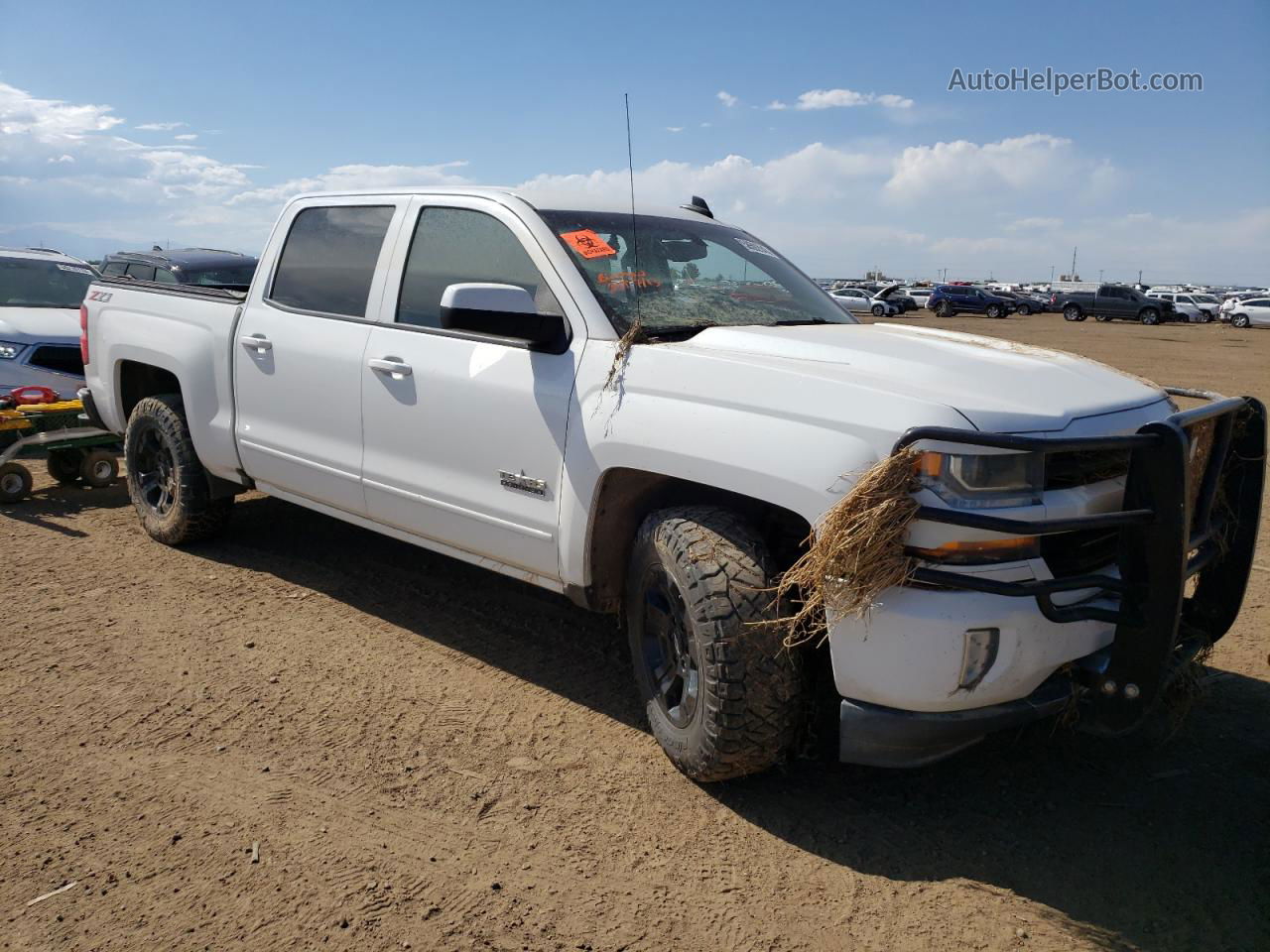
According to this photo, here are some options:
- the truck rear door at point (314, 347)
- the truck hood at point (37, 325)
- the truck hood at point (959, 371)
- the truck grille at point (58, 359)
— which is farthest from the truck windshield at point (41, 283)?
the truck hood at point (959, 371)

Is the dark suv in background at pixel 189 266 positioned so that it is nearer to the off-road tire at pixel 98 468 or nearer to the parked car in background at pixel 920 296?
the off-road tire at pixel 98 468

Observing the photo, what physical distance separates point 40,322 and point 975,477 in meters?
8.60

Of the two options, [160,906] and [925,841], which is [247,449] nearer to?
[160,906]

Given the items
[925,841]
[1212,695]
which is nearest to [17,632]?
[925,841]

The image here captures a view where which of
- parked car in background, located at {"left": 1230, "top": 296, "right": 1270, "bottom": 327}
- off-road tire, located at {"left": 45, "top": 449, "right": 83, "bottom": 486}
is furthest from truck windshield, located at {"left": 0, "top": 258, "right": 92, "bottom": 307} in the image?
parked car in background, located at {"left": 1230, "top": 296, "right": 1270, "bottom": 327}

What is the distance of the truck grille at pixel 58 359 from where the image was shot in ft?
27.7

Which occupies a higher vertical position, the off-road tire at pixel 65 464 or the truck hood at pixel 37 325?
the truck hood at pixel 37 325

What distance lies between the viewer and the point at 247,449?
509 cm

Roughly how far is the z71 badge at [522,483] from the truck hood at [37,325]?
653 cm

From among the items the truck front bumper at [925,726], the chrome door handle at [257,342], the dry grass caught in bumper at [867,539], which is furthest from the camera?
the chrome door handle at [257,342]

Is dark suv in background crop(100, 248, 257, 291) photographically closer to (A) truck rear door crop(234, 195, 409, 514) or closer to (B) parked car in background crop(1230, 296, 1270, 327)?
(A) truck rear door crop(234, 195, 409, 514)

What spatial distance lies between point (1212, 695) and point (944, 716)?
2.05 metres

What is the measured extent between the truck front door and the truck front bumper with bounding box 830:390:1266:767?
135 centimetres

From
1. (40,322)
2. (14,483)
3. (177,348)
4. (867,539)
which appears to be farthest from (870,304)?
(867,539)
